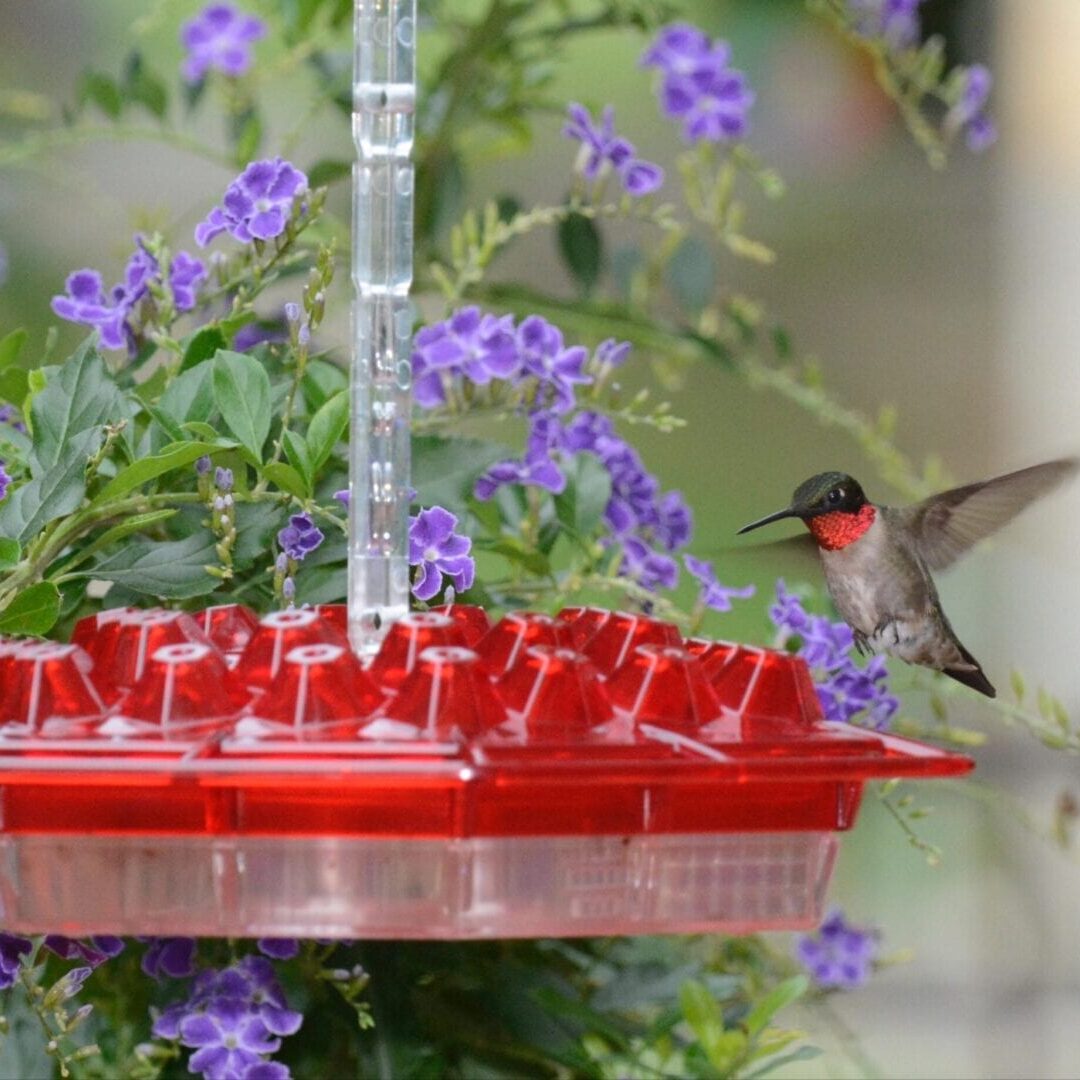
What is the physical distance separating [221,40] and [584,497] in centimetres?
47

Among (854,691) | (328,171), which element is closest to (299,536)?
(854,691)

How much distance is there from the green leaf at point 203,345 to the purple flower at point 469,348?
13 centimetres

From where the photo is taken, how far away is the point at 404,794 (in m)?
0.51

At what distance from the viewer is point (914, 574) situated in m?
0.97

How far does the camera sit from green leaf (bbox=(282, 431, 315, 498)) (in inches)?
27.4

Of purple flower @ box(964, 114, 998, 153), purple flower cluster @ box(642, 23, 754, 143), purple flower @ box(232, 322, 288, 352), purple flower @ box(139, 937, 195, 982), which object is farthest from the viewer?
purple flower @ box(964, 114, 998, 153)

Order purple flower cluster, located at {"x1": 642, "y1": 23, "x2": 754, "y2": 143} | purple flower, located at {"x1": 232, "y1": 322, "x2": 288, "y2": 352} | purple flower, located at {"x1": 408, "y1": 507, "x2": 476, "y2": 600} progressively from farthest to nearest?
purple flower cluster, located at {"x1": 642, "y1": 23, "x2": 754, "y2": 143}
purple flower, located at {"x1": 232, "y1": 322, "x2": 288, "y2": 352}
purple flower, located at {"x1": 408, "y1": 507, "x2": 476, "y2": 600}

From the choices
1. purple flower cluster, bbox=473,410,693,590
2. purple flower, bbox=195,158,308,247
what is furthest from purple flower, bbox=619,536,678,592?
purple flower, bbox=195,158,308,247

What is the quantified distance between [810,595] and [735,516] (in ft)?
3.60

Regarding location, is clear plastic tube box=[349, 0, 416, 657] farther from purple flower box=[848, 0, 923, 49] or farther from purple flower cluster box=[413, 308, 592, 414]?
purple flower box=[848, 0, 923, 49]

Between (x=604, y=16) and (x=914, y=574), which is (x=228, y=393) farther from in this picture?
(x=604, y=16)

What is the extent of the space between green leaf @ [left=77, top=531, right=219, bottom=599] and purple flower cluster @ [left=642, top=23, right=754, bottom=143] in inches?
22.5

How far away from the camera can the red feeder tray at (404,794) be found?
50 cm

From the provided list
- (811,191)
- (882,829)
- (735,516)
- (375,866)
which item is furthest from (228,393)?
(811,191)
